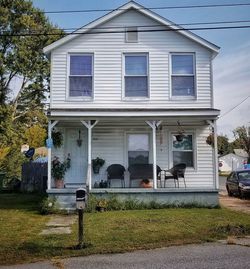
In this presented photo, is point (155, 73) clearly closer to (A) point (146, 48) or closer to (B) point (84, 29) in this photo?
(A) point (146, 48)

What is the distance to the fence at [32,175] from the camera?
2483cm

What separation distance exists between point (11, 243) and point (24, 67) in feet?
90.2

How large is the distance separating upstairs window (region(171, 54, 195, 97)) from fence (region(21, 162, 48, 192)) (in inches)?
440

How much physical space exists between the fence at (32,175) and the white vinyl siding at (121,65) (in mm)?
9446

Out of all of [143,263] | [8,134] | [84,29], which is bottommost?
[143,263]

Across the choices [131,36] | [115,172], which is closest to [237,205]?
[115,172]

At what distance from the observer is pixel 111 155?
1719 cm

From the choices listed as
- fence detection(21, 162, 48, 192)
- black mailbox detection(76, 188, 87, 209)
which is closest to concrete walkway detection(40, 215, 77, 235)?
black mailbox detection(76, 188, 87, 209)

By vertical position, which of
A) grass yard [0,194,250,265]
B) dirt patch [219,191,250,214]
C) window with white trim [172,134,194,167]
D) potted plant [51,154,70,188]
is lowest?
grass yard [0,194,250,265]

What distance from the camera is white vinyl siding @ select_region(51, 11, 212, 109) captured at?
1656 centimetres

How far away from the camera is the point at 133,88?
55.1 feet

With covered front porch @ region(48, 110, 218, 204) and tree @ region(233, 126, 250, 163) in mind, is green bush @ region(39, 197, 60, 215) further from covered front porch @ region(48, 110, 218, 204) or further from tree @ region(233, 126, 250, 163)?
tree @ region(233, 126, 250, 163)

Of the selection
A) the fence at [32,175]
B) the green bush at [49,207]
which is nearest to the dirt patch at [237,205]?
the green bush at [49,207]

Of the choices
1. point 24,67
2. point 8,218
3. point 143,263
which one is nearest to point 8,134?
point 24,67
